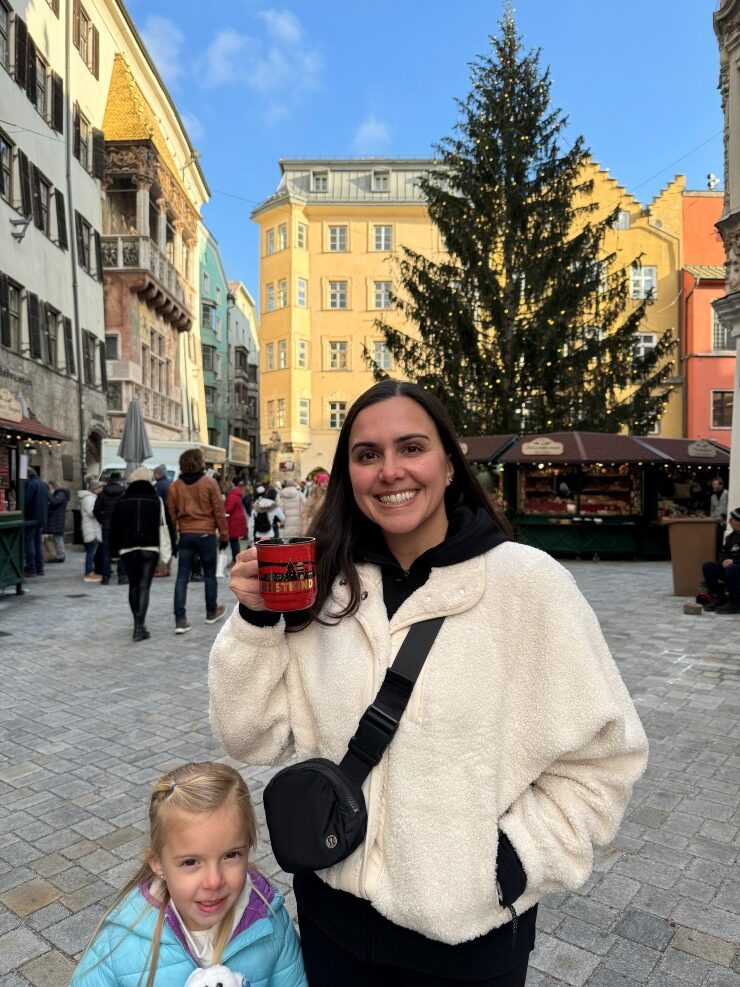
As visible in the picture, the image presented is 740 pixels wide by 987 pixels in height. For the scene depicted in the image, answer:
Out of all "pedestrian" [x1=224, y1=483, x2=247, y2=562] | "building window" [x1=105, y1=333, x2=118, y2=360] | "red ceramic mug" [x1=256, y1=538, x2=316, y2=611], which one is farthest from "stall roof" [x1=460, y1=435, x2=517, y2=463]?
"red ceramic mug" [x1=256, y1=538, x2=316, y2=611]

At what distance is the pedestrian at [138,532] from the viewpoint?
769 cm

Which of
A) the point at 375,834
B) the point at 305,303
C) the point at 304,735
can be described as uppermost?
the point at 305,303

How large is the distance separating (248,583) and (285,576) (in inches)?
3.8

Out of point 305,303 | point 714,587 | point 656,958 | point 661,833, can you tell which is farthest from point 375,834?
point 305,303

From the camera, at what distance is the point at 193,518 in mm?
7969

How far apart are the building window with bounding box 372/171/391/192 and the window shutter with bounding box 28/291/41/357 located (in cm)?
2775

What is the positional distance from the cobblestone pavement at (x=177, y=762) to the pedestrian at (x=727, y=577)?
1.18 m

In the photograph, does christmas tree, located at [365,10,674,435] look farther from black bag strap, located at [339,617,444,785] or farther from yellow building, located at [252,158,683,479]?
yellow building, located at [252,158,683,479]

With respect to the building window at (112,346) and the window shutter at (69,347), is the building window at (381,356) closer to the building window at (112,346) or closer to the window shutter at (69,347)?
the building window at (112,346)

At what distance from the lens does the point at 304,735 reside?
1572 millimetres

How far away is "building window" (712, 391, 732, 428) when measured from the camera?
3256cm

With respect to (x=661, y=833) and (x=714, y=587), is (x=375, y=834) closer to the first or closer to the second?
(x=661, y=833)

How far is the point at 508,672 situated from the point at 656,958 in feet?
6.46

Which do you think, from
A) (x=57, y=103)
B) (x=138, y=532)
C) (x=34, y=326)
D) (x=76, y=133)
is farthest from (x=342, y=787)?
(x=76, y=133)
